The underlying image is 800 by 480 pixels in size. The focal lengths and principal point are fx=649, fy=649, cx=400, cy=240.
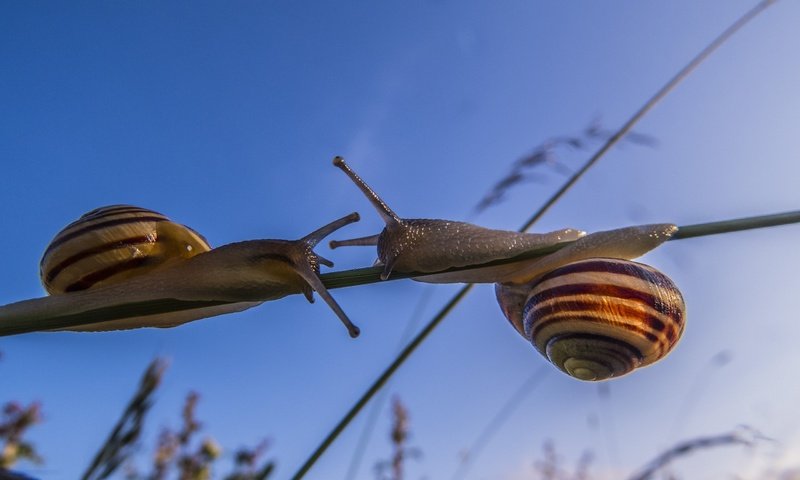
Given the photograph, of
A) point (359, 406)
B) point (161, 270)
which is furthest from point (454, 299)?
point (161, 270)

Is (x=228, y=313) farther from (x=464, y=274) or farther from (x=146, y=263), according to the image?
(x=464, y=274)

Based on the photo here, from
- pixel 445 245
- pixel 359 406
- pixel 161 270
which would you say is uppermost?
pixel 445 245

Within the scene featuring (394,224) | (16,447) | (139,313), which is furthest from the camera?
(16,447)

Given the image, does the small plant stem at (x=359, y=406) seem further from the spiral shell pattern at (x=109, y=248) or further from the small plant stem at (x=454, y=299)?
the spiral shell pattern at (x=109, y=248)

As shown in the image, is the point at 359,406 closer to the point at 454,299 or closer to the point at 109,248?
the point at 454,299

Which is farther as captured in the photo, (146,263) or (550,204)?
(146,263)

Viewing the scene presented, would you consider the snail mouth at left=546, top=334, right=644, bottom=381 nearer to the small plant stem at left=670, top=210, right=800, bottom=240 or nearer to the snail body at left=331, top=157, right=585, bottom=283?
the snail body at left=331, top=157, right=585, bottom=283

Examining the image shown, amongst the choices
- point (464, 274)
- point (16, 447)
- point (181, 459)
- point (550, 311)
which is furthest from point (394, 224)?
point (181, 459)
